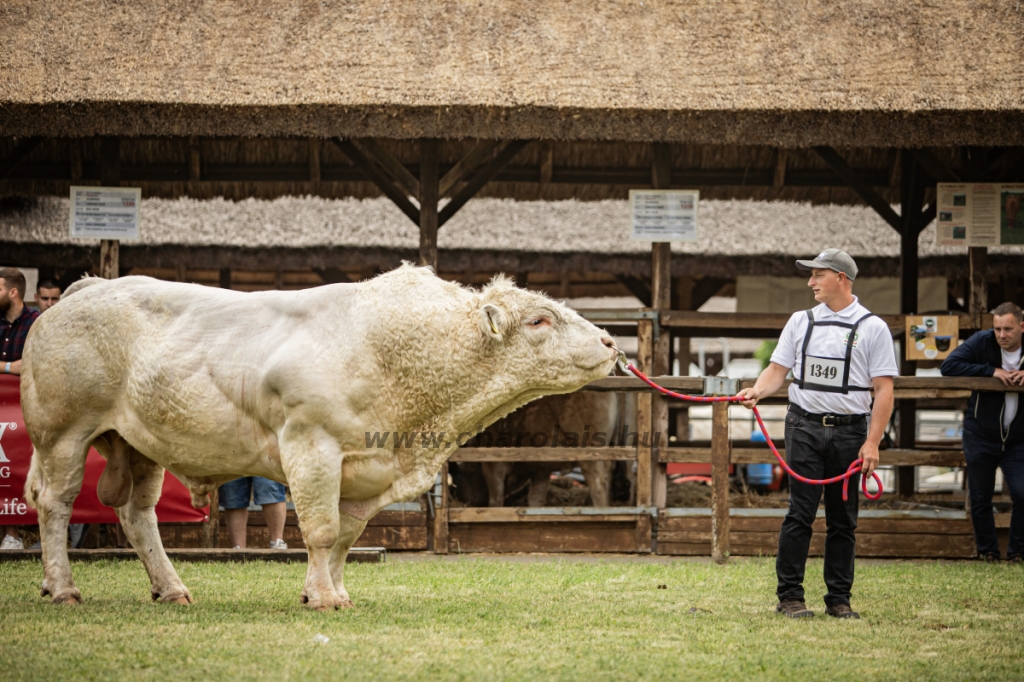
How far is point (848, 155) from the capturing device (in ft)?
39.3

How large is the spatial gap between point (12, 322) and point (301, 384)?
3779mm

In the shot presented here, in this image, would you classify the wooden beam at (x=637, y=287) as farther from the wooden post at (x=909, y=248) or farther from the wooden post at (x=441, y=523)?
the wooden post at (x=441, y=523)

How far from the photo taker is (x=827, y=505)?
5723mm

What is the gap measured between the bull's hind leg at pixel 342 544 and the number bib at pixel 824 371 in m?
2.38

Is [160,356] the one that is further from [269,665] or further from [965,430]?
[965,430]

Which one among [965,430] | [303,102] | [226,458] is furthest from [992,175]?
[226,458]

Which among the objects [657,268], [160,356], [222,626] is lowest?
[222,626]

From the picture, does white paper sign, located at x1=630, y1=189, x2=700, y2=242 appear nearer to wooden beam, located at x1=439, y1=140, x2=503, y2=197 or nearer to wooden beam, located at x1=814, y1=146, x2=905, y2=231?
wooden beam, located at x1=439, y1=140, x2=503, y2=197

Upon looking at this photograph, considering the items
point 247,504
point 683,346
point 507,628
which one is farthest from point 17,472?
point 683,346

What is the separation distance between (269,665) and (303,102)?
5.64 m

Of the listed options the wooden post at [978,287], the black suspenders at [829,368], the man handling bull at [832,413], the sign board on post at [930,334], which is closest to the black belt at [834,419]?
the man handling bull at [832,413]

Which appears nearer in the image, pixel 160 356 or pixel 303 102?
pixel 160 356

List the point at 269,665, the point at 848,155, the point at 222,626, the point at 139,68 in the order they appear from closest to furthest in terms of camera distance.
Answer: the point at 269,665, the point at 222,626, the point at 139,68, the point at 848,155

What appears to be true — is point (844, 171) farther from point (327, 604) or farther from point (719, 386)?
point (327, 604)
